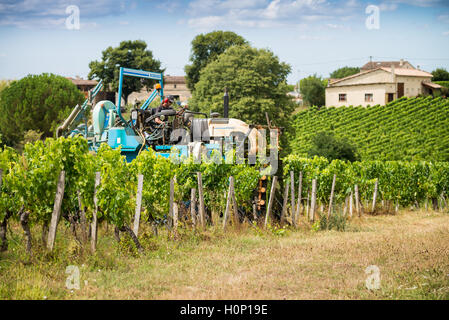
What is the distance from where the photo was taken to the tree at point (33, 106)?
44.2 metres

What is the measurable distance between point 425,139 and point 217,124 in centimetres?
3781

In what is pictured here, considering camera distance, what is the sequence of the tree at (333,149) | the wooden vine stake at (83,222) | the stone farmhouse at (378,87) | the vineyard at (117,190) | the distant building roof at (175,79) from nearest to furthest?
the vineyard at (117,190) < the wooden vine stake at (83,222) < the tree at (333,149) < the stone farmhouse at (378,87) < the distant building roof at (175,79)

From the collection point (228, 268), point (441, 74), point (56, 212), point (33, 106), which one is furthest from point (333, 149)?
point (441, 74)

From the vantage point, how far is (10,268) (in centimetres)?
751

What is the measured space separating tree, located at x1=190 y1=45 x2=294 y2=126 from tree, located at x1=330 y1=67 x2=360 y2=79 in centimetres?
5833

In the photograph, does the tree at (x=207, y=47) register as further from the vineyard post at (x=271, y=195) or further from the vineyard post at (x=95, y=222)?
the vineyard post at (x=95, y=222)

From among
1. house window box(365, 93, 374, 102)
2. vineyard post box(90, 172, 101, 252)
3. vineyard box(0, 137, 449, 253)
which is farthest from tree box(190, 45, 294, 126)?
vineyard post box(90, 172, 101, 252)

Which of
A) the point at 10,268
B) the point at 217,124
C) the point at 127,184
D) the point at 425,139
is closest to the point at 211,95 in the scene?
the point at 425,139

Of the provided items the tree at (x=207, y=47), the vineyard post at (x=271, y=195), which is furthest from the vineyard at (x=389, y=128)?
the vineyard post at (x=271, y=195)

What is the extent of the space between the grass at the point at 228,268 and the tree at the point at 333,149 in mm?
26179

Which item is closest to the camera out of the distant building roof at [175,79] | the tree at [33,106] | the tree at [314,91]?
the tree at [33,106]

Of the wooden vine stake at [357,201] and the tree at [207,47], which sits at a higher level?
the tree at [207,47]

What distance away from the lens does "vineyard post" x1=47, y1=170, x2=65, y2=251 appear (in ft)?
26.7

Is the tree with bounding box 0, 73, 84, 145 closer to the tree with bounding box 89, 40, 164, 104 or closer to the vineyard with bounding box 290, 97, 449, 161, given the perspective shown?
the tree with bounding box 89, 40, 164, 104
